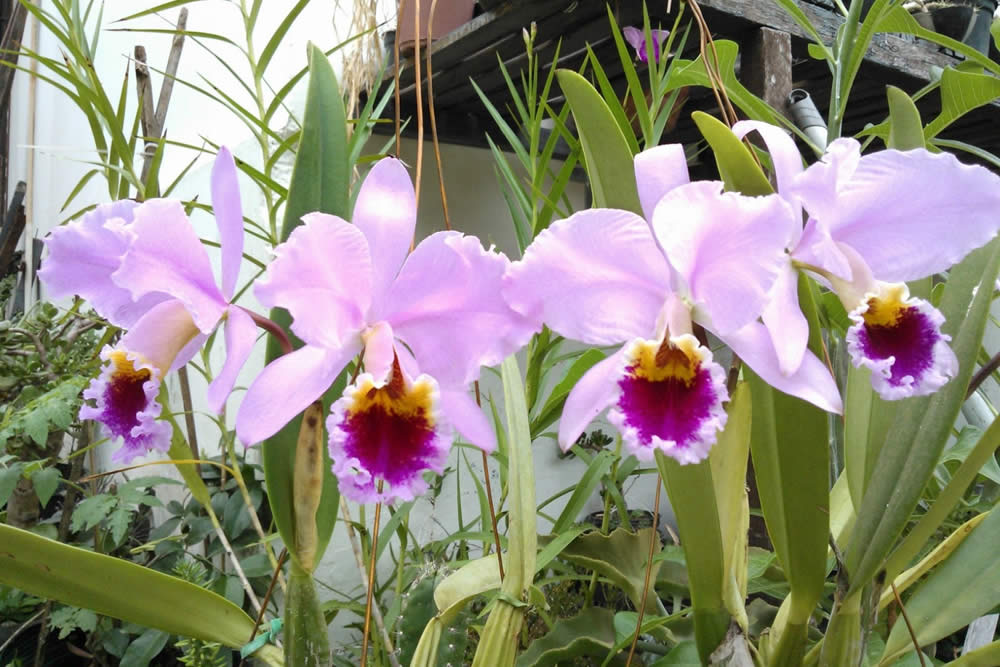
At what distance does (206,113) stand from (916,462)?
2.10 meters

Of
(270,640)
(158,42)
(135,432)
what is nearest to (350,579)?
(270,640)

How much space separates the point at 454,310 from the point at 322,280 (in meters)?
0.07

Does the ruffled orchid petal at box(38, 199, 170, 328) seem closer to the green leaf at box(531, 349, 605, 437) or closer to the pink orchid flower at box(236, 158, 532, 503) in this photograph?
the pink orchid flower at box(236, 158, 532, 503)

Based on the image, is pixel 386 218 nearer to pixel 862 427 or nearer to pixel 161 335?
pixel 161 335

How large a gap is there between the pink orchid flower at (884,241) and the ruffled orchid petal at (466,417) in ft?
0.57

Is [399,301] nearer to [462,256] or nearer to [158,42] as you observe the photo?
[462,256]

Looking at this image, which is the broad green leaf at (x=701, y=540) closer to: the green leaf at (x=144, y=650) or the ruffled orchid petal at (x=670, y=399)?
the ruffled orchid petal at (x=670, y=399)

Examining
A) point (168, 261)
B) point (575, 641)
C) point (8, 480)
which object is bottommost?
point (8, 480)

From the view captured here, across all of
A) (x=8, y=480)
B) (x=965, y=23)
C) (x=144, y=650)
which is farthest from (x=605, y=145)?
(x=965, y=23)

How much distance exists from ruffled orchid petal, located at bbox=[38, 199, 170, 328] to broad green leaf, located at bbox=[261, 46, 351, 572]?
0.29 ft

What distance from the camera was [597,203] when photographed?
0.49 m

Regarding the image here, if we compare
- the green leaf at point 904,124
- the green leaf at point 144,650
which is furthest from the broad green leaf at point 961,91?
the green leaf at point 144,650

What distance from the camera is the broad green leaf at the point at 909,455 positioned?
410 mm

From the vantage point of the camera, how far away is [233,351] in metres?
0.38
